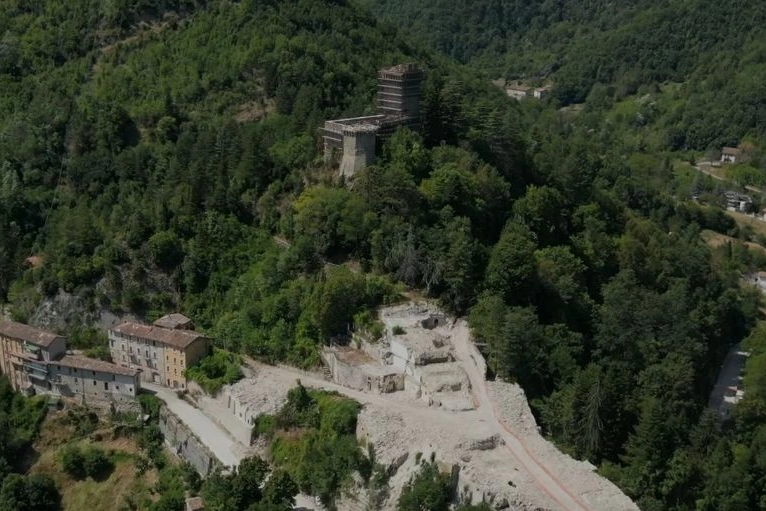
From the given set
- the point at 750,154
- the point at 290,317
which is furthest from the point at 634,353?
the point at 750,154

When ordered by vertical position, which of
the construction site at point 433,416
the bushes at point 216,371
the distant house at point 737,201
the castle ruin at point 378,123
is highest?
the castle ruin at point 378,123

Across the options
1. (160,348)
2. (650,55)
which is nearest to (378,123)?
(160,348)

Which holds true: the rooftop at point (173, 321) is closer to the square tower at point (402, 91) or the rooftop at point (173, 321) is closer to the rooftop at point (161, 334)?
the rooftop at point (161, 334)

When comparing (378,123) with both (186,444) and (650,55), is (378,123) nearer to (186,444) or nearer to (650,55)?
(186,444)

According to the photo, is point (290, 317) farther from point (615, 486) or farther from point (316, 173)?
point (615, 486)

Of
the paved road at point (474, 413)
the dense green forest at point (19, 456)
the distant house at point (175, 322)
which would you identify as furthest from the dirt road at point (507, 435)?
the dense green forest at point (19, 456)

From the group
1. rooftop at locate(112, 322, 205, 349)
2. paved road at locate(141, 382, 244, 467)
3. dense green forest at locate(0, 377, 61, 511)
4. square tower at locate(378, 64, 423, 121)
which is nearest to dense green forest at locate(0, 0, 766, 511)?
square tower at locate(378, 64, 423, 121)
